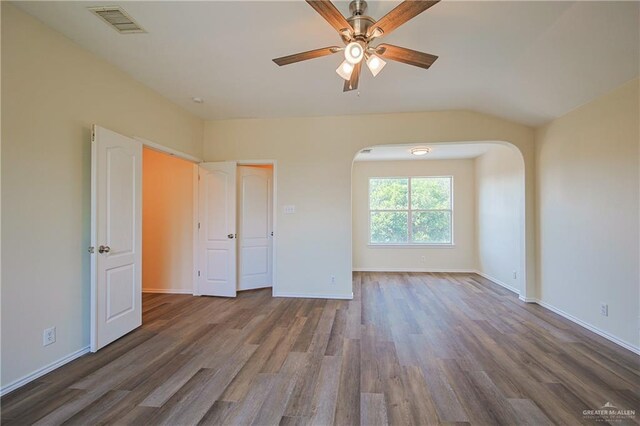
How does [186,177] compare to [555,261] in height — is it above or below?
above

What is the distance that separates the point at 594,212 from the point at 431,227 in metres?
3.53

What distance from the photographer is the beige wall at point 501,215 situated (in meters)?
4.57

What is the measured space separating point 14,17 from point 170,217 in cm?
303

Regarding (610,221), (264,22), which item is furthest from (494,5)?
(610,221)


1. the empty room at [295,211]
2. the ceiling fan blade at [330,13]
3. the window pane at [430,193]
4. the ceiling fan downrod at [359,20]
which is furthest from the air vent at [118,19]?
the window pane at [430,193]

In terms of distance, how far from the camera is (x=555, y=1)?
202 centimetres

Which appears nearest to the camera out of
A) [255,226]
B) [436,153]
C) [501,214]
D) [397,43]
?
[397,43]

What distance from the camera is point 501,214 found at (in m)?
5.19

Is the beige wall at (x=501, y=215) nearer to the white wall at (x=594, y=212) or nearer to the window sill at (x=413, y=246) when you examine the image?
the white wall at (x=594, y=212)

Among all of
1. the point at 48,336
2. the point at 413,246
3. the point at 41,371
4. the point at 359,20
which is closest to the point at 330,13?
the point at 359,20

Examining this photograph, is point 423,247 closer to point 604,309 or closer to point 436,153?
point 436,153

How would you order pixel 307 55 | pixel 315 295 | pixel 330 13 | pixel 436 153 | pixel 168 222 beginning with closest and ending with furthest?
1. pixel 330 13
2. pixel 307 55
3. pixel 315 295
4. pixel 168 222
5. pixel 436 153

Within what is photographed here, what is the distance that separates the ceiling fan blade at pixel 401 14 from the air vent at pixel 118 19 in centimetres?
193

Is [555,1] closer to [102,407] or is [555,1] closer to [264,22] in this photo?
[264,22]
